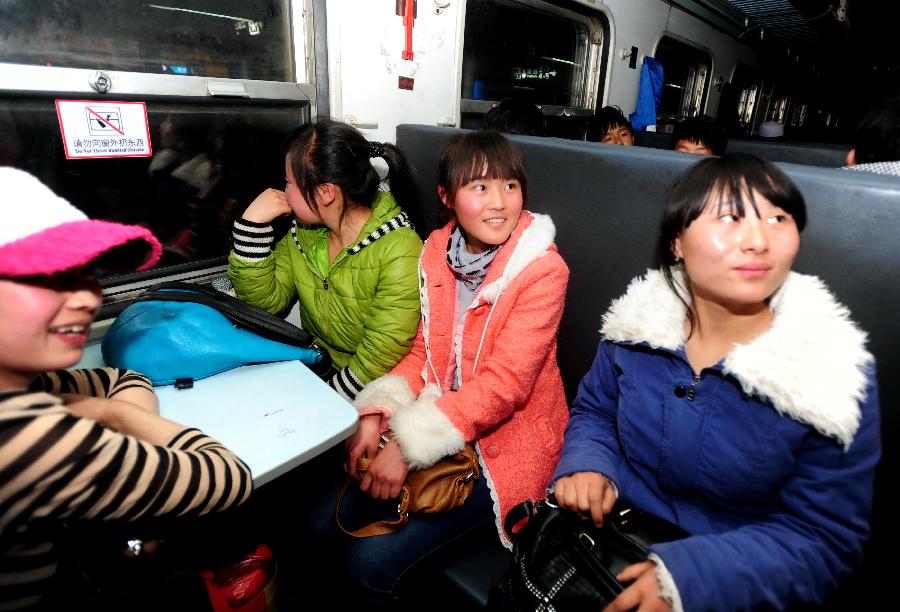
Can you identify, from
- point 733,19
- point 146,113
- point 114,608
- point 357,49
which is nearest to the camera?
point 114,608

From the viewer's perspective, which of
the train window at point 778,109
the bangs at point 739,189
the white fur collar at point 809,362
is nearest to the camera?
the white fur collar at point 809,362

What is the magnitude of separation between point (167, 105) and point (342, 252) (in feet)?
2.75

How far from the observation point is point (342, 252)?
1.92 m

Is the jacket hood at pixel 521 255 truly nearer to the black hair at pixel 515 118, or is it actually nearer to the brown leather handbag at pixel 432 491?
the brown leather handbag at pixel 432 491

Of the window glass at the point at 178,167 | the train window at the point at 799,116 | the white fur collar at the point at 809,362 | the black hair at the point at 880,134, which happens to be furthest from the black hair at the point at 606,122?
the train window at the point at 799,116

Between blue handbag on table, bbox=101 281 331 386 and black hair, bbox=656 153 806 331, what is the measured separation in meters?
1.13

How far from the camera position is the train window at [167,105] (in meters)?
1.57

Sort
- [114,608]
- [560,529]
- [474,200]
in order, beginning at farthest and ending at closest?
[474,200], [560,529], [114,608]

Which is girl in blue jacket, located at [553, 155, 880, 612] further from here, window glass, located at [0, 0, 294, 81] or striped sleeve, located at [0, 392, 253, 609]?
window glass, located at [0, 0, 294, 81]

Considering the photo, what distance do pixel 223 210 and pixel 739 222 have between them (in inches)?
77.3

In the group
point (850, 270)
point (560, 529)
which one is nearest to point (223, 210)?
point (560, 529)

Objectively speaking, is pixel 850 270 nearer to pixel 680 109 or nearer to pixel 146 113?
pixel 146 113

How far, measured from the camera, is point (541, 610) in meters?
1.05

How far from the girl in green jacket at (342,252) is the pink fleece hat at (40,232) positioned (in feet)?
3.51
